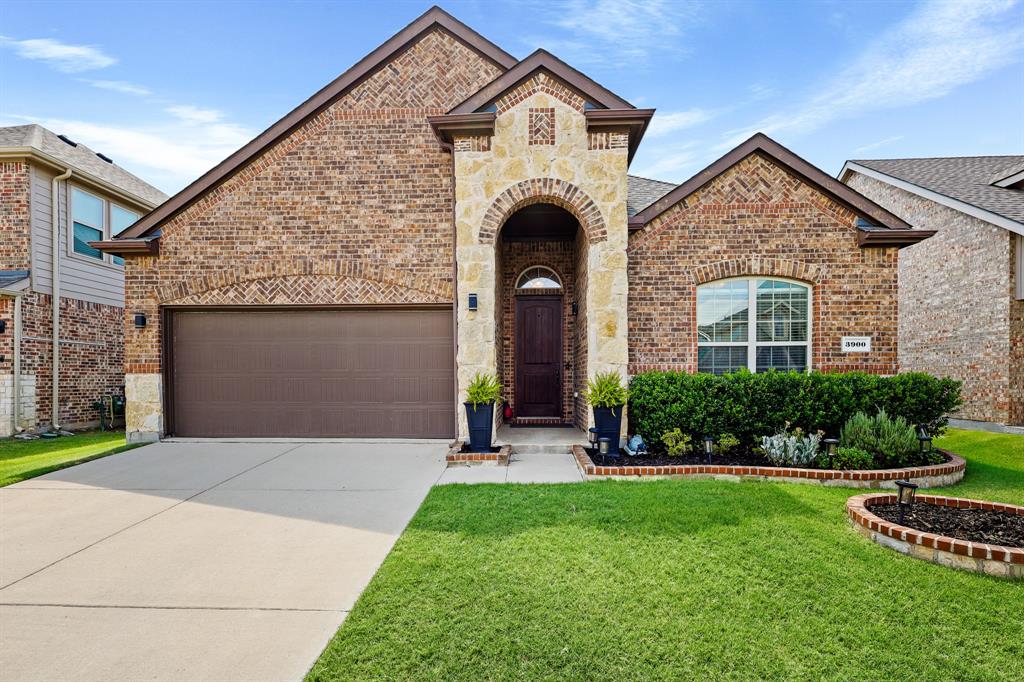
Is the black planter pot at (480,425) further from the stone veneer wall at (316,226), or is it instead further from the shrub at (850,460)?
the shrub at (850,460)

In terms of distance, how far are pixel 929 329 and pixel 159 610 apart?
15.2 metres

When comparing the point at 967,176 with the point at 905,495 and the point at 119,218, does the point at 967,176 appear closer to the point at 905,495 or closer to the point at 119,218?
the point at 905,495

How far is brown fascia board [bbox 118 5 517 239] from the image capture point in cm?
857

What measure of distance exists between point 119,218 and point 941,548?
16.2 meters

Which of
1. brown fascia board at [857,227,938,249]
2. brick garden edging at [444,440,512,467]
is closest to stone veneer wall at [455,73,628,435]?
brick garden edging at [444,440,512,467]

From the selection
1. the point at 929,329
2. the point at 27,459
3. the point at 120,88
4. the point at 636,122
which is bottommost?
the point at 27,459

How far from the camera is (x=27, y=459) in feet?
25.4

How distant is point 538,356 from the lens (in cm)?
995

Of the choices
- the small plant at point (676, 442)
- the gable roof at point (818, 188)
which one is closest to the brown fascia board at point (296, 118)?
the gable roof at point (818, 188)

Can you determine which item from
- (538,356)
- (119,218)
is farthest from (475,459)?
(119,218)

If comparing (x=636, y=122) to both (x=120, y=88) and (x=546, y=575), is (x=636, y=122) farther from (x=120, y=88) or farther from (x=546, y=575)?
(x=120, y=88)

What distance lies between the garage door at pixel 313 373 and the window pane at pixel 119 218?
5.30m

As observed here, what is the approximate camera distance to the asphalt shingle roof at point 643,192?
31.1 ft

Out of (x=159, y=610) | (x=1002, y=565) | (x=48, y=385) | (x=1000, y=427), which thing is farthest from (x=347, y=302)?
(x=1000, y=427)
